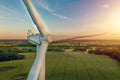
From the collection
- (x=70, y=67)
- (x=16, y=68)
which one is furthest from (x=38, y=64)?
(x=70, y=67)

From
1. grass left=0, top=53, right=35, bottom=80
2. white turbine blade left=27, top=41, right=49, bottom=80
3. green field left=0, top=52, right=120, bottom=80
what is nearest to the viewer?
white turbine blade left=27, top=41, right=49, bottom=80

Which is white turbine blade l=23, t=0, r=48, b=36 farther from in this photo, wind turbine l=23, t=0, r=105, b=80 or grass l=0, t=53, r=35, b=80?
grass l=0, t=53, r=35, b=80

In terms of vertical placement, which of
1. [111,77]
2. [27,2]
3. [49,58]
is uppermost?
[27,2]

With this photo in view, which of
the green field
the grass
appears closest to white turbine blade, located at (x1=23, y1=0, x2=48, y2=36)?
the green field

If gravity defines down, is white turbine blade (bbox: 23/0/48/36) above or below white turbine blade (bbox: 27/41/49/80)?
above

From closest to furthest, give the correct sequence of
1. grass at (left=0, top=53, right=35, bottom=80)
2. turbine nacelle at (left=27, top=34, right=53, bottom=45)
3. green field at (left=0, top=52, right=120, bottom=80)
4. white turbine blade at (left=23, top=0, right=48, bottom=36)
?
white turbine blade at (left=23, top=0, right=48, bottom=36) → turbine nacelle at (left=27, top=34, right=53, bottom=45) → grass at (left=0, top=53, right=35, bottom=80) → green field at (left=0, top=52, right=120, bottom=80)

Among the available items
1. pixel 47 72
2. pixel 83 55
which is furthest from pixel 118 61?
pixel 47 72

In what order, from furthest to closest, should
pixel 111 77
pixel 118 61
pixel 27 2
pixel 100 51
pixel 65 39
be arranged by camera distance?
pixel 100 51 < pixel 118 61 < pixel 111 77 < pixel 65 39 < pixel 27 2

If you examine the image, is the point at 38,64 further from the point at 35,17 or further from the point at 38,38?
the point at 35,17

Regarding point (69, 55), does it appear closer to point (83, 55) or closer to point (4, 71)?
point (83, 55)
